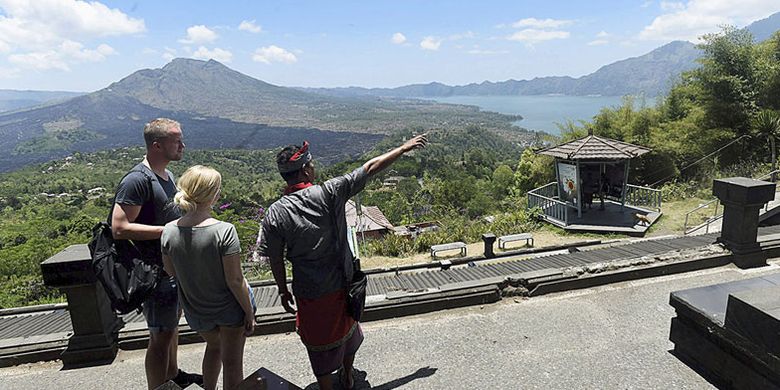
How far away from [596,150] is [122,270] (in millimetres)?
11375

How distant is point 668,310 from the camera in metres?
3.93

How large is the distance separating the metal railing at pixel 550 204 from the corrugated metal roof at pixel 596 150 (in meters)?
1.35

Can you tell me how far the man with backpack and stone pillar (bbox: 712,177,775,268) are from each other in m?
5.40

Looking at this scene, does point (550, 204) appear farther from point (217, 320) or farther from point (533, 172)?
point (533, 172)

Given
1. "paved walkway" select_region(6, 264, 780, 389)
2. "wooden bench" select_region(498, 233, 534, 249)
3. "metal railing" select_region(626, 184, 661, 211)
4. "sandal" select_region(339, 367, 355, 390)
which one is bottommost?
"wooden bench" select_region(498, 233, 534, 249)

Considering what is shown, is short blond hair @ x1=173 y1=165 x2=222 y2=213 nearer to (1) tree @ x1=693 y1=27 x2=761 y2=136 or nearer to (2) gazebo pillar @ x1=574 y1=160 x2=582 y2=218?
(2) gazebo pillar @ x1=574 y1=160 x2=582 y2=218

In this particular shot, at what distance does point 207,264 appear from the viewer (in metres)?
2.16

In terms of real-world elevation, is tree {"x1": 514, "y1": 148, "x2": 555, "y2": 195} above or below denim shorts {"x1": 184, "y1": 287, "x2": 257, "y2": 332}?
below

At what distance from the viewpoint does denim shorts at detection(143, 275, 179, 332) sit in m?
2.52

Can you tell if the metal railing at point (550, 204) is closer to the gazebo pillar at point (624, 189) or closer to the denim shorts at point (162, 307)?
the gazebo pillar at point (624, 189)

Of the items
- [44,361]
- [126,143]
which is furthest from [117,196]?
[126,143]

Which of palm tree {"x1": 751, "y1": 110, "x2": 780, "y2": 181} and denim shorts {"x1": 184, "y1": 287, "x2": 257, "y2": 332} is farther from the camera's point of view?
palm tree {"x1": 751, "y1": 110, "x2": 780, "y2": 181}

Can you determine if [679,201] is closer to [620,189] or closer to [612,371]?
[620,189]

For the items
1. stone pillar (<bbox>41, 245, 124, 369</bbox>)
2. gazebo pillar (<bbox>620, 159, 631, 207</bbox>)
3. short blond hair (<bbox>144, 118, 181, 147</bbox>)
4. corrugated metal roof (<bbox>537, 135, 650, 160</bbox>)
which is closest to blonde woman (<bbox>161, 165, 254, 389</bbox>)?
short blond hair (<bbox>144, 118, 181, 147</bbox>)
